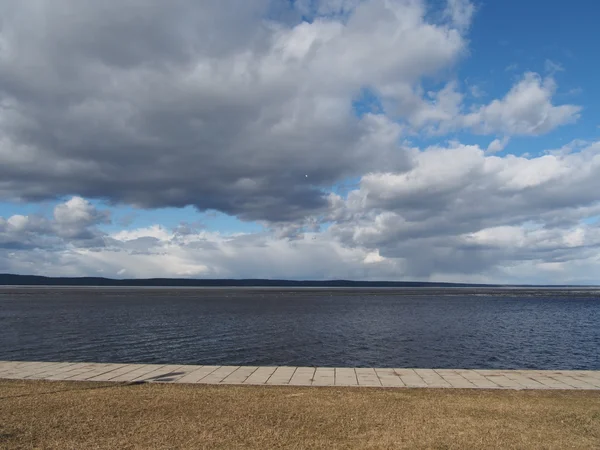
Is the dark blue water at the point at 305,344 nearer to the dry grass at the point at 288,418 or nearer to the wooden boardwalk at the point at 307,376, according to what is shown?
the wooden boardwalk at the point at 307,376

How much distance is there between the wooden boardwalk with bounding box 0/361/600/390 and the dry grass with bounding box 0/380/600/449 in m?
1.27

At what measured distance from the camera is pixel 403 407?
1422cm

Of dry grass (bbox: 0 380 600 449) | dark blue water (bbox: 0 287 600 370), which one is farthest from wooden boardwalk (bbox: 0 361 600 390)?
dark blue water (bbox: 0 287 600 370)

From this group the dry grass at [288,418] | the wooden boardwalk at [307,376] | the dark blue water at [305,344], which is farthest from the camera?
the dark blue water at [305,344]

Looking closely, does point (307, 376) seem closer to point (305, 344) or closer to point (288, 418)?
point (288, 418)

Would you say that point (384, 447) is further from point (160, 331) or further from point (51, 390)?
point (160, 331)

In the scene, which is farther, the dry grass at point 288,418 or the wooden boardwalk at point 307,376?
the wooden boardwalk at point 307,376

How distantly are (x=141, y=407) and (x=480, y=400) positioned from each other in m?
10.6

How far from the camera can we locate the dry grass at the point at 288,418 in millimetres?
11156

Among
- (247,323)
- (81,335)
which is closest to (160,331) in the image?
(81,335)

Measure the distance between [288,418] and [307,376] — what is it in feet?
21.4

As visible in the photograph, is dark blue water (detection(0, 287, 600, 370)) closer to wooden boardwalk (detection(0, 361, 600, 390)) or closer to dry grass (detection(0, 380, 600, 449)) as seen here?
wooden boardwalk (detection(0, 361, 600, 390))

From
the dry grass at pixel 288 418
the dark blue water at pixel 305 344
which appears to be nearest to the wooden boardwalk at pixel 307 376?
the dry grass at pixel 288 418

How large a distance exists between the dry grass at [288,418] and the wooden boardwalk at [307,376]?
1.27 m
